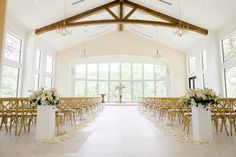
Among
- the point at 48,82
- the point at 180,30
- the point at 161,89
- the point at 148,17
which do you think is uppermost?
the point at 148,17

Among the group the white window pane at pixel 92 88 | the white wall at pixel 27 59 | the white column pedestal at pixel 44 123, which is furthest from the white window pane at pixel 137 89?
the white column pedestal at pixel 44 123

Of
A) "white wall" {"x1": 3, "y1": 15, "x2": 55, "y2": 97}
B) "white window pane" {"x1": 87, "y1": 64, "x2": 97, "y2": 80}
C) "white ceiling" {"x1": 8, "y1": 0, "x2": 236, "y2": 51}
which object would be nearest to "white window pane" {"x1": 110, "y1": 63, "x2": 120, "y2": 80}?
"white window pane" {"x1": 87, "y1": 64, "x2": 97, "y2": 80}

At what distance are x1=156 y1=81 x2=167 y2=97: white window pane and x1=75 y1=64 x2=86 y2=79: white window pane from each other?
5.88 m

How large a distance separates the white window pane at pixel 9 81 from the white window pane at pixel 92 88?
18.9ft

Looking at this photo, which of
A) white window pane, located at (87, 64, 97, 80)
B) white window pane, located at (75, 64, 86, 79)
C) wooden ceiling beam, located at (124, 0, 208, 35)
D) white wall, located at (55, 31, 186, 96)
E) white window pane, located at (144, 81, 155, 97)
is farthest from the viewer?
white window pane, located at (87, 64, 97, 80)

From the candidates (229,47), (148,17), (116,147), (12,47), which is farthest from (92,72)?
(116,147)

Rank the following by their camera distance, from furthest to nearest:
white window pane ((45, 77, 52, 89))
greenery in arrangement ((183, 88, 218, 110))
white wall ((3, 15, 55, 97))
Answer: white window pane ((45, 77, 52, 89)) < white wall ((3, 15, 55, 97)) < greenery in arrangement ((183, 88, 218, 110))

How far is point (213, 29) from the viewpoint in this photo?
24.8ft

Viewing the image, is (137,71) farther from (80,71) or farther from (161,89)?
(80,71)

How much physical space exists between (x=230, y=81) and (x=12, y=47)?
951 cm

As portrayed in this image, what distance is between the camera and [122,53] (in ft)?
38.7

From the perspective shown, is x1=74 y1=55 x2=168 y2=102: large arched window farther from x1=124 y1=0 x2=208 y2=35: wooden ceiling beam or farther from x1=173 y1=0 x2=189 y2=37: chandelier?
x1=173 y1=0 x2=189 y2=37: chandelier

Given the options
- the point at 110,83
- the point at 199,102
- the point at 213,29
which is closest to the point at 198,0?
the point at 213,29

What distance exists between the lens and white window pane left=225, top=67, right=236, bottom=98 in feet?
21.7
